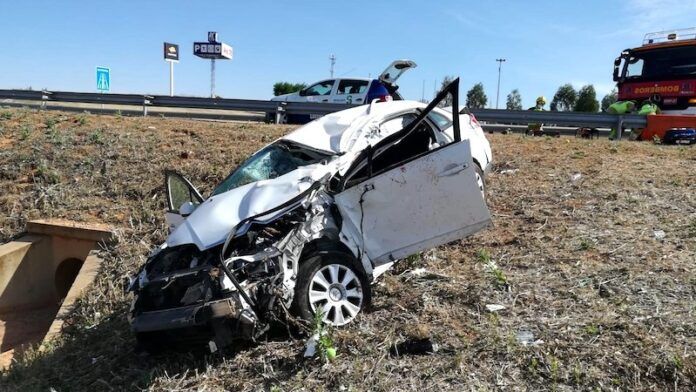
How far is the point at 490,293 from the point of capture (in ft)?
15.6

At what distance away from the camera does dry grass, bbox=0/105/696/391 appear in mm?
3705

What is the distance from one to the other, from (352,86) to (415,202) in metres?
12.2

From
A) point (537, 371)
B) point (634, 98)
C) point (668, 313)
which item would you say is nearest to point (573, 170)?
point (668, 313)

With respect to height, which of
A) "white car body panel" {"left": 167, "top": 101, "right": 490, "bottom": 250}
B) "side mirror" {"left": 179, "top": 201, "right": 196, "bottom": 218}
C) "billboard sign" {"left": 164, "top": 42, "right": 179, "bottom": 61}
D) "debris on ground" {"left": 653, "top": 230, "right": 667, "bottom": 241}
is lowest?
"debris on ground" {"left": 653, "top": 230, "right": 667, "bottom": 241}

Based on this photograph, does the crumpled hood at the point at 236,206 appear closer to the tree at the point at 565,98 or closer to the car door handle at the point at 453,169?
the car door handle at the point at 453,169

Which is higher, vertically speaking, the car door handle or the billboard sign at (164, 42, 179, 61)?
the billboard sign at (164, 42, 179, 61)

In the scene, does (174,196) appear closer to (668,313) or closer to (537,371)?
(537,371)

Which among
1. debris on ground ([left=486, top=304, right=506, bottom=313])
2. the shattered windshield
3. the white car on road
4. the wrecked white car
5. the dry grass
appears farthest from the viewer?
the white car on road

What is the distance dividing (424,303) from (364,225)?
33.0 inches

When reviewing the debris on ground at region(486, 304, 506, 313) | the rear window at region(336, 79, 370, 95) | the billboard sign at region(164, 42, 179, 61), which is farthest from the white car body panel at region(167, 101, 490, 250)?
the billboard sign at region(164, 42, 179, 61)

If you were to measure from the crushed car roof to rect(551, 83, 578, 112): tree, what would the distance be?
4987 cm

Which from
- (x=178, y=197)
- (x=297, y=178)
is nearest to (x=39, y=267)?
(x=178, y=197)

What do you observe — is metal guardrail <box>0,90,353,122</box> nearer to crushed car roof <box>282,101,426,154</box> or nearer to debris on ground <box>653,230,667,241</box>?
crushed car roof <box>282,101,426,154</box>

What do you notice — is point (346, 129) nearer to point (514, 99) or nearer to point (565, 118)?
point (565, 118)
